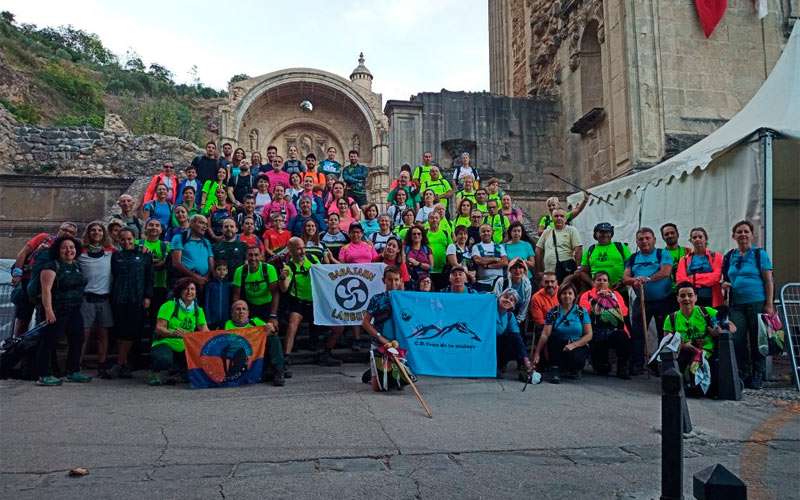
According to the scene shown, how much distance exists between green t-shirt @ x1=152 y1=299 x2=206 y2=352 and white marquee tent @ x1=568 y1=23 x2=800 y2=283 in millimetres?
6795

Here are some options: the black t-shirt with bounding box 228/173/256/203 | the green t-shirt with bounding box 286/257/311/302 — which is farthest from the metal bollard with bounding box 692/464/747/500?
the black t-shirt with bounding box 228/173/256/203

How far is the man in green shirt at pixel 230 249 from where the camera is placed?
7.61m

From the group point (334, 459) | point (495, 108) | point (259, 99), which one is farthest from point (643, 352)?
point (259, 99)

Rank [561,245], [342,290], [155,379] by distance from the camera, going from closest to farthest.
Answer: [155,379]
[342,290]
[561,245]

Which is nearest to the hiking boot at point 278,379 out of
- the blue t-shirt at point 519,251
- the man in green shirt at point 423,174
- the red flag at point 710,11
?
the blue t-shirt at point 519,251

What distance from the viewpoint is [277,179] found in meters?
10.5

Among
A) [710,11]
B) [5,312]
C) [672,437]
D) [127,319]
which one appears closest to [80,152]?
[5,312]

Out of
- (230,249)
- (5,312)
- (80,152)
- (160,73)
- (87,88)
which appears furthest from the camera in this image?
(160,73)

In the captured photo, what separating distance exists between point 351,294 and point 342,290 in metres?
0.13

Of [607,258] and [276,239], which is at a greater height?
[276,239]

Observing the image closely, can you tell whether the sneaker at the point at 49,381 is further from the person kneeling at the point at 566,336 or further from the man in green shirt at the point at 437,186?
the man in green shirt at the point at 437,186

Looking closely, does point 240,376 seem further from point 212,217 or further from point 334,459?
point 212,217

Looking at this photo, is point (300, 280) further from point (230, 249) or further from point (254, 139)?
point (254, 139)

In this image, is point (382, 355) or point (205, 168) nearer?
point (382, 355)
